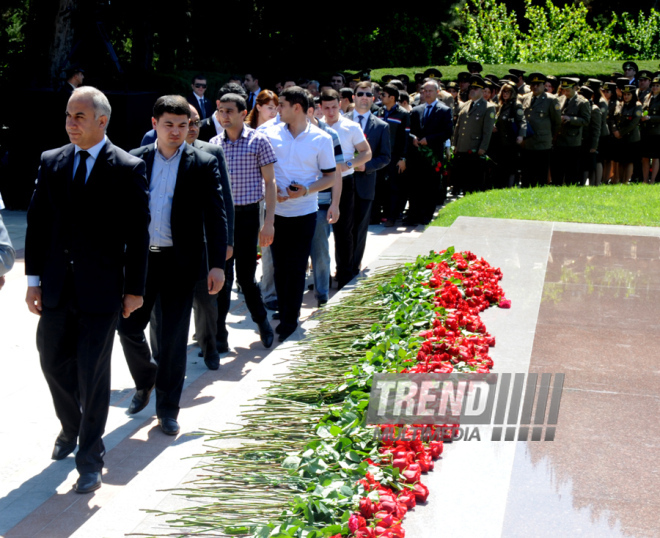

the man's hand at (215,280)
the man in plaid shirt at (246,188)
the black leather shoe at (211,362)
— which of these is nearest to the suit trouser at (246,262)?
the man in plaid shirt at (246,188)

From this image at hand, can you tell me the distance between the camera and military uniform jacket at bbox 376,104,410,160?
11938 millimetres

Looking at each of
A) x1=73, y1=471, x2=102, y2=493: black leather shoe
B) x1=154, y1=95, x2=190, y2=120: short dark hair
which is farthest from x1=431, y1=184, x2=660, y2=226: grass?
x1=73, y1=471, x2=102, y2=493: black leather shoe

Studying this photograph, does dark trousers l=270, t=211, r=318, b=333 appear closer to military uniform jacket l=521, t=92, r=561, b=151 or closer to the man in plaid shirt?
the man in plaid shirt

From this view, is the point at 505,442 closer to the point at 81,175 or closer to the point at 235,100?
the point at 81,175

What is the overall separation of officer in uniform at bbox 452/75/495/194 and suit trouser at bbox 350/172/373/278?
18.0ft

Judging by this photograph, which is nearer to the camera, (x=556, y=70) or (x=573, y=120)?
(x=573, y=120)

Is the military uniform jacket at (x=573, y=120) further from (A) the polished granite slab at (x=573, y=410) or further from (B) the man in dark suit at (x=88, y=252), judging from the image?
(B) the man in dark suit at (x=88, y=252)

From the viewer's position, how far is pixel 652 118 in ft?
52.3

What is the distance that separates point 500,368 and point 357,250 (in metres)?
4.26

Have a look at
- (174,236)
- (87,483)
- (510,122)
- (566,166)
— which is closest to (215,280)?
(174,236)

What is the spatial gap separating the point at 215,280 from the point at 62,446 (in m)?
Result: 1.32

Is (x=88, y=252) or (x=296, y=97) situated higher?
(x=296, y=97)

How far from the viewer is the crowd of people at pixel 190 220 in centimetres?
446

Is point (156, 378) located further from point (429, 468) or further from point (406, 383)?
point (429, 468)
